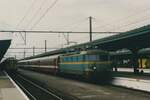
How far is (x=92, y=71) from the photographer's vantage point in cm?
2797

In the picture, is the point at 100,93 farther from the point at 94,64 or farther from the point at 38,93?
the point at 94,64

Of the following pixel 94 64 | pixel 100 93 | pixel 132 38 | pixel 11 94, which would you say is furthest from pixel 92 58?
pixel 11 94

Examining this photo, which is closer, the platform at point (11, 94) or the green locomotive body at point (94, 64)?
the platform at point (11, 94)

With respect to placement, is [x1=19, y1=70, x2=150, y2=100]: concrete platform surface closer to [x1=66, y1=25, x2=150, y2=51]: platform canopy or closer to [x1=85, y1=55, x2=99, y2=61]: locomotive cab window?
[x1=85, y1=55, x2=99, y2=61]: locomotive cab window

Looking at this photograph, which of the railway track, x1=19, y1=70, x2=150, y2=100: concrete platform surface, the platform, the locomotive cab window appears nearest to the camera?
the platform

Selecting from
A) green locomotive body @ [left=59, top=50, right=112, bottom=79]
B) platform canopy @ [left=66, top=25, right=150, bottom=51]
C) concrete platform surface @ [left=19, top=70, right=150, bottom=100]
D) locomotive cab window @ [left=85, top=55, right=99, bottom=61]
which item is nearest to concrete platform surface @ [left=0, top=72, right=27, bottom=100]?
concrete platform surface @ [left=19, top=70, right=150, bottom=100]

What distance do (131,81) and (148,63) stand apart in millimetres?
32287

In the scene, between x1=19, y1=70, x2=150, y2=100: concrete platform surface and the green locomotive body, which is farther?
the green locomotive body

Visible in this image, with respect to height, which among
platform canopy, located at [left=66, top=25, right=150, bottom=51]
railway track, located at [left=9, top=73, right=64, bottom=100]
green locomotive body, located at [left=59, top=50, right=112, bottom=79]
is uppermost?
platform canopy, located at [left=66, top=25, right=150, bottom=51]

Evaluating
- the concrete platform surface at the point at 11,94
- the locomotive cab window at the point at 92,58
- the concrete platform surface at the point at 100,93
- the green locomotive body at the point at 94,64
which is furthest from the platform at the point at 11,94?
the locomotive cab window at the point at 92,58

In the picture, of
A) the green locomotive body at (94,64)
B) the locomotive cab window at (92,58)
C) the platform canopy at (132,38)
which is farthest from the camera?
the platform canopy at (132,38)

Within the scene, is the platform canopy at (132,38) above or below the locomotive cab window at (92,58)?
above

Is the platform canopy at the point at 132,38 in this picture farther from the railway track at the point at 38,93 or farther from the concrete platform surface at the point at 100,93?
the railway track at the point at 38,93

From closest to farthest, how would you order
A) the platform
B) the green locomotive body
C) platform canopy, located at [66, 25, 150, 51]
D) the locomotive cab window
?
1. the platform
2. the green locomotive body
3. the locomotive cab window
4. platform canopy, located at [66, 25, 150, 51]
